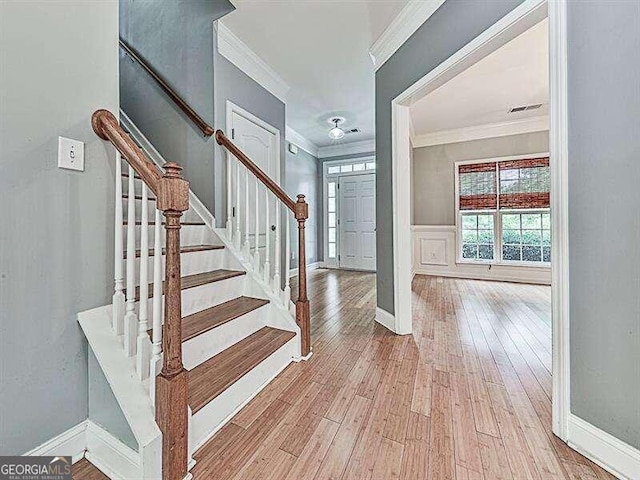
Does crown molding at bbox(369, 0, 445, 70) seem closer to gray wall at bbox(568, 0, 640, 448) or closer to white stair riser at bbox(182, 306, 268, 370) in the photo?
A: gray wall at bbox(568, 0, 640, 448)

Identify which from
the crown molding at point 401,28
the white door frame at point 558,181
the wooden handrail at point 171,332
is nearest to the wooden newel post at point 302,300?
the wooden handrail at point 171,332

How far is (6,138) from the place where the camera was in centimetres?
101

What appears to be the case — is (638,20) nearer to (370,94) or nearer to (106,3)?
(106,3)

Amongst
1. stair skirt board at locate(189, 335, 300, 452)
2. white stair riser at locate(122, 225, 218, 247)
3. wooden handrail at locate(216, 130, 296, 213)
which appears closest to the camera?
stair skirt board at locate(189, 335, 300, 452)

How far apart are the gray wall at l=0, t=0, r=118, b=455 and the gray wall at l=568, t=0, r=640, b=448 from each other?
1997mm

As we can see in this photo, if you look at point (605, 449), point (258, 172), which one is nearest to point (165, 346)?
point (258, 172)

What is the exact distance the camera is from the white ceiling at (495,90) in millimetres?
2814

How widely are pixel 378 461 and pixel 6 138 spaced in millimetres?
1779

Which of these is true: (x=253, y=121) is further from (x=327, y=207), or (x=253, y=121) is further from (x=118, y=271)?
(x=327, y=207)

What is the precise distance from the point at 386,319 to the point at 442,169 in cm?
371

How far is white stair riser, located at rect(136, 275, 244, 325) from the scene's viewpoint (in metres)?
1.76

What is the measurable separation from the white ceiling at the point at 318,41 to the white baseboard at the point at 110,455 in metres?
2.94

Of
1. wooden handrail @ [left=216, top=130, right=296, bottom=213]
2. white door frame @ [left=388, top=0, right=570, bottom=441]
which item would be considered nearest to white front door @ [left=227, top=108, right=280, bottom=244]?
wooden handrail @ [left=216, top=130, right=296, bottom=213]

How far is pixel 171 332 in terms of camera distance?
3.51ft
